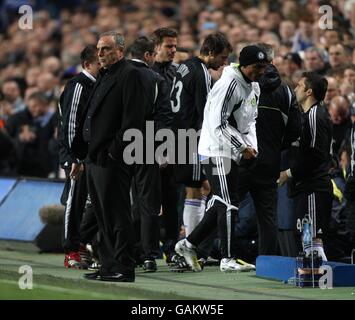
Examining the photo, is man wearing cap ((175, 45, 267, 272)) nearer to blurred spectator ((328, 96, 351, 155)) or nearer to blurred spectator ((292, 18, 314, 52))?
blurred spectator ((328, 96, 351, 155))

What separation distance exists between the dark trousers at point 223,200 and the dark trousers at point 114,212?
1.19m

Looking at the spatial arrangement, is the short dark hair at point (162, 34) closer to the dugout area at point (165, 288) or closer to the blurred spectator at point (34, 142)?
the dugout area at point (165, 288)

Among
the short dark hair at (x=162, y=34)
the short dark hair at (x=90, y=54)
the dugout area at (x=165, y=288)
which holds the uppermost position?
the short dark hair at (x=162, y=34)

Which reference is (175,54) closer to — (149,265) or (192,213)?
(192,213)

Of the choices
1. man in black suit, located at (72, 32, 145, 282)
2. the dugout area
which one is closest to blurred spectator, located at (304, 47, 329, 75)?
the dugout area

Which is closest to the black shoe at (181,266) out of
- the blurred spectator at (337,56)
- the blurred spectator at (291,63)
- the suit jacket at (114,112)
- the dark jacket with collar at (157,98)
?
the dark jacket with collar at (157,98)

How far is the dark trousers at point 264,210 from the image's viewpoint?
529 inches

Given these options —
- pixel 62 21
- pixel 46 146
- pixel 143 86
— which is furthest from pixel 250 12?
pixel 143 86

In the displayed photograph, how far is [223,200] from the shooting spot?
507 inches

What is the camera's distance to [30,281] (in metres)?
12.4

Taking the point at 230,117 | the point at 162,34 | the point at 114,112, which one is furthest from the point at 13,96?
the point at 114,112

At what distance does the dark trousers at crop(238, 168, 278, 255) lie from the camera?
13.4 meters

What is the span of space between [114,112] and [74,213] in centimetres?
238

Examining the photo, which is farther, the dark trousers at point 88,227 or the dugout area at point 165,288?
the dark trousers at point 88,227
